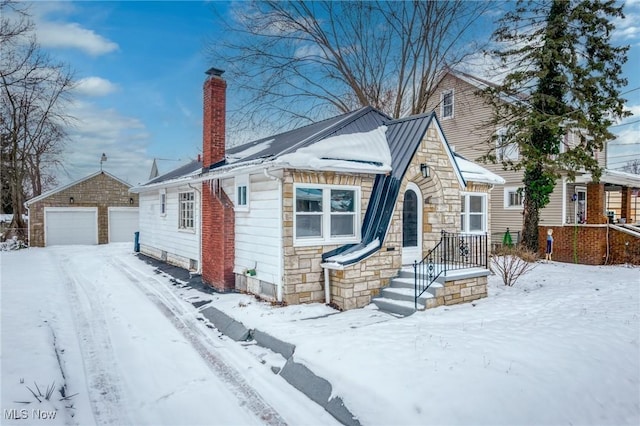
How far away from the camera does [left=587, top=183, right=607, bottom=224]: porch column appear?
17375 millimetres

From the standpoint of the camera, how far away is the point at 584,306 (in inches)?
331

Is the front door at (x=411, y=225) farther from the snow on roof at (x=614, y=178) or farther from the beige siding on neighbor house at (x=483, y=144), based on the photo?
the snow on roof at (x=614, y=178)

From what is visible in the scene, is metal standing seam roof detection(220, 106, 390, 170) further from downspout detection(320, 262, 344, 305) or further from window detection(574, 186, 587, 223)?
window detection(574, 186, 587, 223)

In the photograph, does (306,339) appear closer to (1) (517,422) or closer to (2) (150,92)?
(1) (517,422)

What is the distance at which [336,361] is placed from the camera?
515 centimetres

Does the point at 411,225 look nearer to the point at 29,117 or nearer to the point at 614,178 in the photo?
the point at 614,178

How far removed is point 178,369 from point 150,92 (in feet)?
39.1

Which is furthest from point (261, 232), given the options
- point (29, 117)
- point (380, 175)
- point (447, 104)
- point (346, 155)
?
point (29, 117)

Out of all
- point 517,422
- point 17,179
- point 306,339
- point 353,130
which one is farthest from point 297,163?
point 17,179

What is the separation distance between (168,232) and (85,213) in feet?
34.9

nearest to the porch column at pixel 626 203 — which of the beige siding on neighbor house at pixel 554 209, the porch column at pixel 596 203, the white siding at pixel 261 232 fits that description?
the porch column at pixel 596 203

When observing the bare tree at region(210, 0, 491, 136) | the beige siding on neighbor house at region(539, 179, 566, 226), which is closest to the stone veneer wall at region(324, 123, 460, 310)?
the beige siding on neighbor house at region(539, 179, 566, 226)

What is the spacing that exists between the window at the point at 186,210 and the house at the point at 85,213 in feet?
37.6

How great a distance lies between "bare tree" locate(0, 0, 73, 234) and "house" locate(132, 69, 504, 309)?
353 inches
